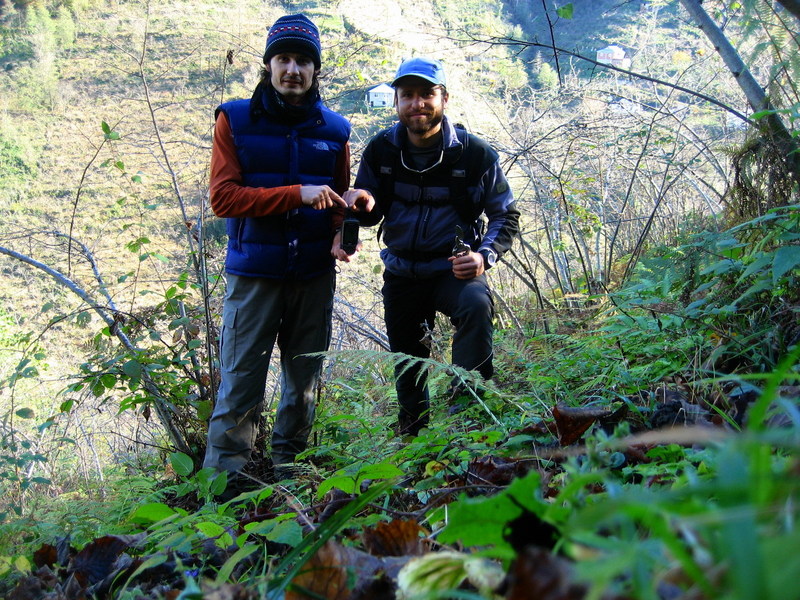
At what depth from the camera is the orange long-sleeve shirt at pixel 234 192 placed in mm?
3662

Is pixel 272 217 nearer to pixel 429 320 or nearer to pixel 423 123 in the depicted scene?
pixel 423 123

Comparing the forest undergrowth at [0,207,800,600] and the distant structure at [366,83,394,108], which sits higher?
the distant structure at [366,83,394,108]

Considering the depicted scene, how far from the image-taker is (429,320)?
4.29 m

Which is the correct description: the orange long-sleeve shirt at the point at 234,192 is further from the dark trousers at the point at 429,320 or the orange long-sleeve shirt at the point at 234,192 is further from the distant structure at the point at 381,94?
the distant structure at the point at 381,94

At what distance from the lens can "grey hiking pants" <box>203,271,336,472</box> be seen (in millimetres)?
3879

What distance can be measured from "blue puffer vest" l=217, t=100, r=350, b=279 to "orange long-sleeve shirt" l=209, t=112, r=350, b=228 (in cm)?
5

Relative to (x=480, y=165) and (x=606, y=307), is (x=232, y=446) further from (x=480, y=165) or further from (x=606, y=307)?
(x=606, y=307)

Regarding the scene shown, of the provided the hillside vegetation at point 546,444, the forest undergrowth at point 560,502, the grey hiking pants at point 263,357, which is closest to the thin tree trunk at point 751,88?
the hillside vegetation at point 546,444

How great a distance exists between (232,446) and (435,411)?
1221 mm

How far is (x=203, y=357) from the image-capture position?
4.66 m

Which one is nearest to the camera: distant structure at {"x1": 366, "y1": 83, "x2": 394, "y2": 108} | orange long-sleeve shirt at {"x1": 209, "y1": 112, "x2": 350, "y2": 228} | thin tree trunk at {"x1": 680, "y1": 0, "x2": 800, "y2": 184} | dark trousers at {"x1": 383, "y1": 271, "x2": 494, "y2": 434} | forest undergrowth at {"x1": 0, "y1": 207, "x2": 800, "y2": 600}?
forest undergrowth at {"x1": 0, "y1": 207, "x2": 800, "y2": 600}

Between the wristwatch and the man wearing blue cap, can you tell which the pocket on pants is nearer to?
the man wearing blue cap

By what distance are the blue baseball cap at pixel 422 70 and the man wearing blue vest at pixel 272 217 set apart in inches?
18.9

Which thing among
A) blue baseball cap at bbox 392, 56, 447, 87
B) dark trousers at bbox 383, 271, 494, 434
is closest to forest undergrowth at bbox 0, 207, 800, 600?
dark trousers at bbox 383, 271, 494, 434
